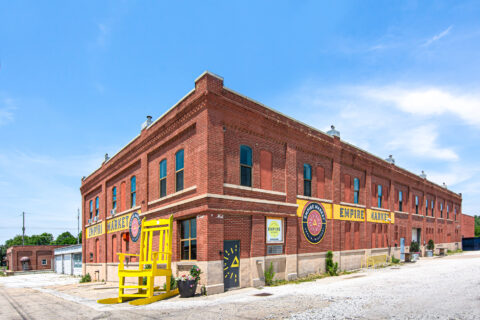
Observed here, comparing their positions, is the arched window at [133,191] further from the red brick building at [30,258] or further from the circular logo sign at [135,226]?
the red brick building at [30,258]

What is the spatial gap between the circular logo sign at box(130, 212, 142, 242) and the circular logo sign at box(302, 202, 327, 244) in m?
9.96

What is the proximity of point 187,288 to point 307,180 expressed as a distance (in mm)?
10080

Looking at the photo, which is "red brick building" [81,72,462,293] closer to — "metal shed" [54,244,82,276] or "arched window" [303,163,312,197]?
"arched window" [303,163,312,197]

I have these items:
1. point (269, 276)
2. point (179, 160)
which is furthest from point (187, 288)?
point (179, 160)

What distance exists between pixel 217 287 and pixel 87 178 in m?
24.6

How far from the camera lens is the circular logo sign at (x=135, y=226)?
22828 mm

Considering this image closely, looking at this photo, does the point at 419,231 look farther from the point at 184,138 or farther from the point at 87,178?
the point at 87,178

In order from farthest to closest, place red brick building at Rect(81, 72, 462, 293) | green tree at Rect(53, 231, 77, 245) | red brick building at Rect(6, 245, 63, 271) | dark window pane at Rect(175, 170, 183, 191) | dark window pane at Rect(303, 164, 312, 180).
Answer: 1. green tree at Rect(53, 231, 77, 245)
2. red brick building at Rect(6, 245, 63, 271)
3. dark window pane at Rect(303, 164, 312, 180)
4. dark window pane at Rect(175, 170, 183, 191)
5. red brick building at Rect(81, 72, 462, 293)

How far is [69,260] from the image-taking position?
159 feet

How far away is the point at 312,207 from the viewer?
2139 cm

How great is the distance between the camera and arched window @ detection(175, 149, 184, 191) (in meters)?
18.4

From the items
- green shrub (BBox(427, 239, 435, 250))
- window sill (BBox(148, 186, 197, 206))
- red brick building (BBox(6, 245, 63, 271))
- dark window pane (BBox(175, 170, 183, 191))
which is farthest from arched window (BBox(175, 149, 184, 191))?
red brick building (BBox(6, 245, 63, 271))

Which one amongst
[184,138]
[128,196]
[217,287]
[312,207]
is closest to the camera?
[217,287]

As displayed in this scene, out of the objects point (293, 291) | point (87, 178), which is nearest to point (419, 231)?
point (293, 291)
